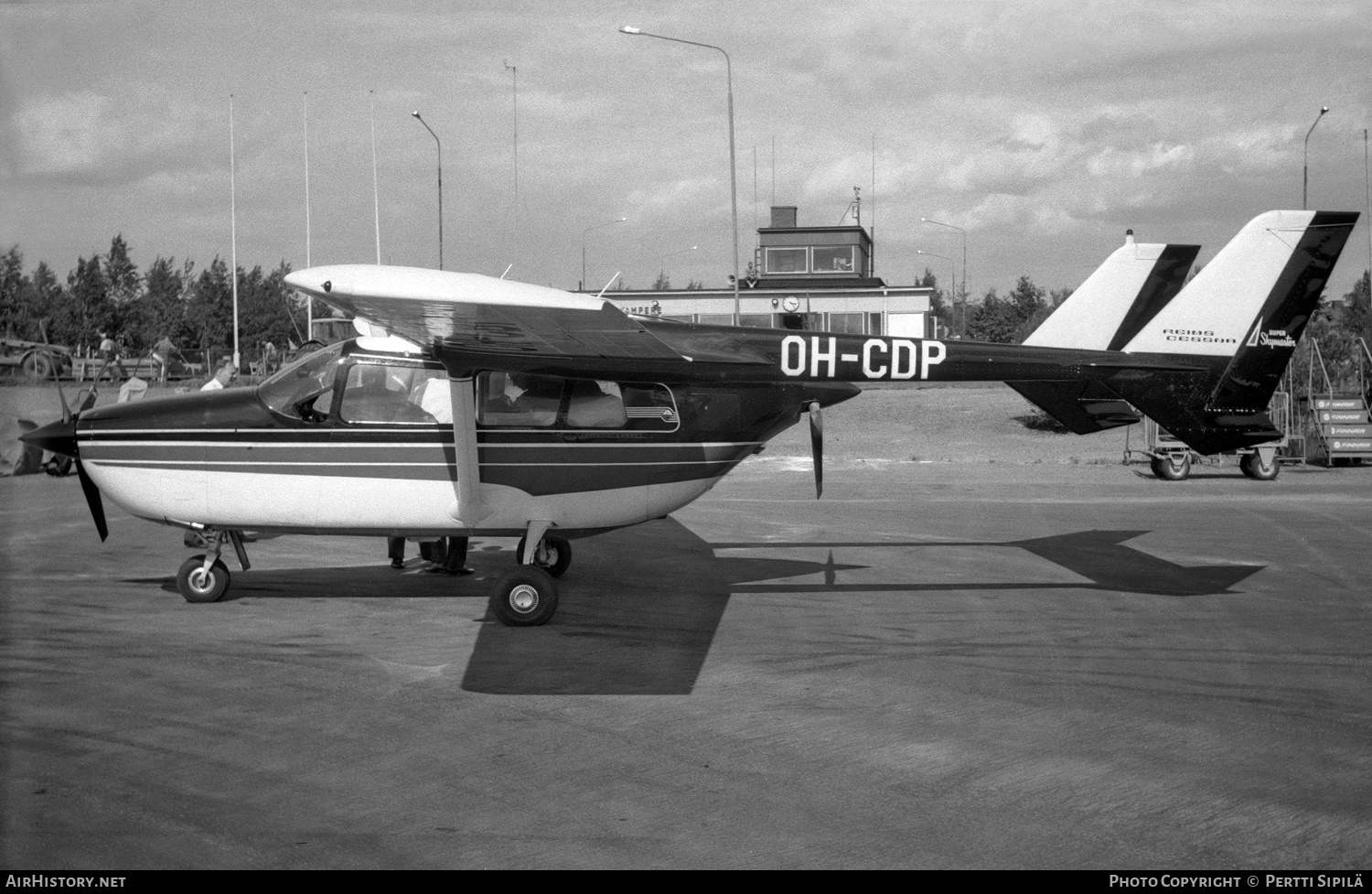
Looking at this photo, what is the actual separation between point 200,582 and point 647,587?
158 inches

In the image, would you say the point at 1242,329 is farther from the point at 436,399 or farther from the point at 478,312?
the point at 436,399

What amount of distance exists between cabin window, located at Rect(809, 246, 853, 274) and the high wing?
39.6m

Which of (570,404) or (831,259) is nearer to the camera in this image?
(570,404)

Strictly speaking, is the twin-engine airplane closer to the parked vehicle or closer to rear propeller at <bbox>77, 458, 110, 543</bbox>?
rear propeller at <bbox>77, 458, 110, 543</bbox>

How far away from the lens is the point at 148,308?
2095 inches

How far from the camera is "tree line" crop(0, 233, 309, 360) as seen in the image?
46.1 metres

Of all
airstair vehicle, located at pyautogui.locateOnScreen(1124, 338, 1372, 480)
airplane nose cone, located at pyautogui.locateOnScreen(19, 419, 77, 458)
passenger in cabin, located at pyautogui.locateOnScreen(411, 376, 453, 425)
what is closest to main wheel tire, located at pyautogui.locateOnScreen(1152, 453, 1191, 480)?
airstair vehicle, located at pyautogui.locateOnScreen(1124, 338, 1372, 480)

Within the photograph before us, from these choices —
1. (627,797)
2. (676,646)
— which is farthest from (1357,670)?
(627,797)

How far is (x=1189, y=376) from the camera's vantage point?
1073 cm

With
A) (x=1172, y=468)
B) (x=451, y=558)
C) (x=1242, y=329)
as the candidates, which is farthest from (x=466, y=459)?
(x=1172, y=468)

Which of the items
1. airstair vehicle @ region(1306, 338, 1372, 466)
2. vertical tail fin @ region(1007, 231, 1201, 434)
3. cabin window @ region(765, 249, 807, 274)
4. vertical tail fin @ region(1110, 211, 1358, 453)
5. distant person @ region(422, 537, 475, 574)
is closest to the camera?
vertical tail fin @ region(1110, 211, 1358, 453)

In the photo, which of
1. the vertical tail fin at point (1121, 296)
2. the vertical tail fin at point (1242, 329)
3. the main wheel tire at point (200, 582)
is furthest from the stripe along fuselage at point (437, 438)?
the vertical tail fin at point (1242, 329)

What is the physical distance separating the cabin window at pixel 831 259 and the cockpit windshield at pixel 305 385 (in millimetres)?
39034

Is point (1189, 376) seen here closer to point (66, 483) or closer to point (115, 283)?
point (66, 483)
